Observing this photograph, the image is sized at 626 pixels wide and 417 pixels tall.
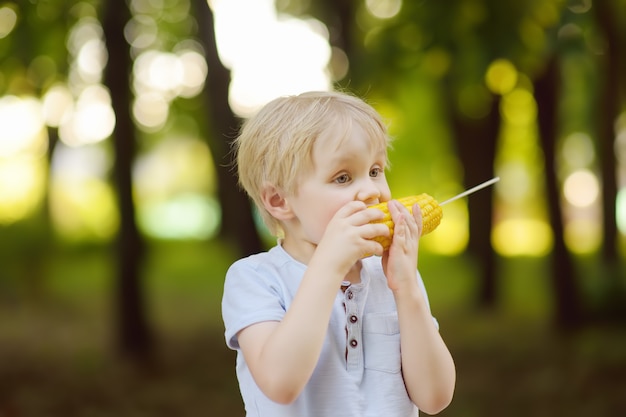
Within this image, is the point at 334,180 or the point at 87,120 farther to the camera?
the point at 87,120

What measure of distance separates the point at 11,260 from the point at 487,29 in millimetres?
8335

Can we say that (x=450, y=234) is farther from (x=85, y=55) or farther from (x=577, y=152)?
(x=85, y=55)

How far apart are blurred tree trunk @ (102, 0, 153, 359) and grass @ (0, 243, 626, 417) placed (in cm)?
27

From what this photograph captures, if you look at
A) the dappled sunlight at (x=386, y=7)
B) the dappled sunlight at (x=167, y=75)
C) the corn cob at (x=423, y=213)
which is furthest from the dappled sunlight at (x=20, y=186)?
the corn cob at (x=423, y=213)

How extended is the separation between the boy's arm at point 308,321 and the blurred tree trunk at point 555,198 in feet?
23.7

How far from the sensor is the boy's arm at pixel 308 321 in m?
1.51

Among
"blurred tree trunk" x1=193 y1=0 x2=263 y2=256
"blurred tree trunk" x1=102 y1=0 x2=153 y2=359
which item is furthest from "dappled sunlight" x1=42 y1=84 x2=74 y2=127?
"blurred tree trunk" x1=193 y1=0 x2=263 y2=256

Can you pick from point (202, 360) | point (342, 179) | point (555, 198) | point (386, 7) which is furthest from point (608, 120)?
point (342, 179)

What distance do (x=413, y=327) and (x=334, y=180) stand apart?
1.22 feet

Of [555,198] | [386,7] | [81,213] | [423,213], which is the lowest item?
[81,213]

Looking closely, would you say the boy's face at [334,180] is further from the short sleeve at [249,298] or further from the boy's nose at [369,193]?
the short sleeve at [249,298]

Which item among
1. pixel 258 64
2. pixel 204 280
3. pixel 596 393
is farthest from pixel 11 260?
pixel 596 393

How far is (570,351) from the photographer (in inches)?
317

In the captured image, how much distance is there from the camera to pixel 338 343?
5.50 feet
